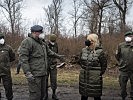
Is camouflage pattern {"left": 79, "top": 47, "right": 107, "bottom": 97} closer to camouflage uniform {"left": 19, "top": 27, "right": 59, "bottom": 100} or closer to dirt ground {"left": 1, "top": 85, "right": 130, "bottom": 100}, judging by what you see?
camouflage uniform {"left": 19, "top": 27, "right": 59, "bottom": 100}

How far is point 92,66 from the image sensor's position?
8109 mm

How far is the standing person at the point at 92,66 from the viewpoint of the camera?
8.10 m

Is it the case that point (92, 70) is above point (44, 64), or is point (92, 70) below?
below

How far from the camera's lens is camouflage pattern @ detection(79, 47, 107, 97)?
26.6ft

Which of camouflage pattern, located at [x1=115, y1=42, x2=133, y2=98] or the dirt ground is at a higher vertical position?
camouflage pattern, located at [x1=115, y1=42, x2=133, y2=98]

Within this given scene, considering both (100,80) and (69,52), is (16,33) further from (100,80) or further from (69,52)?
(100,80)

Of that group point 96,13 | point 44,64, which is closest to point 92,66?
A: point 44,64

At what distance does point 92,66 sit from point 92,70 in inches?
3.6

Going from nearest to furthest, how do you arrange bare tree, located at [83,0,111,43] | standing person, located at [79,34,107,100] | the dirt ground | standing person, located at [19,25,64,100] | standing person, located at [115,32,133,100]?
standing person, located at [19,25,64,100]
standing person, located at [79,34,107,100]
standing person, located at [115,32,133,100]
the dirt ground
bare tree, located at [83,0,111,43]

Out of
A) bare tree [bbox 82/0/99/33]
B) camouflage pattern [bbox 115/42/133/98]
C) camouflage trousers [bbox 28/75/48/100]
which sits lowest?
camouflage trousers [bbox 28/75/48/100]

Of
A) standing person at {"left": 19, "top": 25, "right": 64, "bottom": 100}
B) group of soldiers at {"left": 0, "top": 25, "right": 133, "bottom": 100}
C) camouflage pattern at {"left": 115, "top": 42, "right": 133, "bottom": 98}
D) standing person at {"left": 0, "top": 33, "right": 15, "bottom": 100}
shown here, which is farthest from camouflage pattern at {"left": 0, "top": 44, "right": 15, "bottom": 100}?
camouflage pattern at {"left": 115, "top": 42, "right": 133, "bottom": 98}

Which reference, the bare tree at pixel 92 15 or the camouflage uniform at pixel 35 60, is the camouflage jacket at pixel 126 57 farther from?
the bare tree at pixel 92 15

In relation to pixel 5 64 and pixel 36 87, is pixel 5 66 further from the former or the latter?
pixel 36 87

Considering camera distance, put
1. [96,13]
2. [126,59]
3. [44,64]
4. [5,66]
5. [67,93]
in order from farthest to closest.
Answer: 1. [96,13]
2. [67,93]
3. [5,66]
4. [126,59]
5. [44,64]
